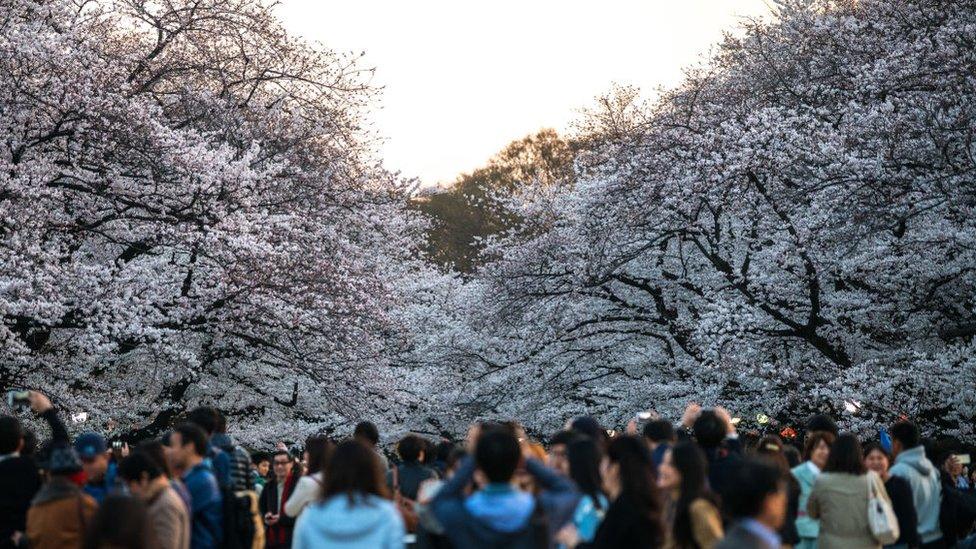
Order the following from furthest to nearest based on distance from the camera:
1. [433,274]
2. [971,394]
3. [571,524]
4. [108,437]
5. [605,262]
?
[433,274]
[605,262]
[108,437]
[971,394]
[571,524]

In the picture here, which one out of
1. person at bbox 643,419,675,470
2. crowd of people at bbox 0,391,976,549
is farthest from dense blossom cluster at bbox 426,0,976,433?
person at bbox 643,419,675,470

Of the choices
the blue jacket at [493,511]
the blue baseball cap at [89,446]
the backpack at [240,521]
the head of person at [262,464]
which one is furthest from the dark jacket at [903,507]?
the head of person at [262,464]

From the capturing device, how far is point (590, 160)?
36250mm

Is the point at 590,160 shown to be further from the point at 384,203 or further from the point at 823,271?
the point at 823,271

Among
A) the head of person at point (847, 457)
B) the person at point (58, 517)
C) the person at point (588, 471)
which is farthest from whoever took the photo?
the head of person at point (847, 457)

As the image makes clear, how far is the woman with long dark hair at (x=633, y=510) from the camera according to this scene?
607cm

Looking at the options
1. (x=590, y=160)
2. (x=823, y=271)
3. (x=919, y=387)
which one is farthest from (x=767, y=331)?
(x=590, y=160)

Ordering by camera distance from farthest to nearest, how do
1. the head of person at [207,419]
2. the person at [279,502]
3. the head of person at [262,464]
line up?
the head of person at [262,464] < the person at [279,502] < the head of person at [207,419]

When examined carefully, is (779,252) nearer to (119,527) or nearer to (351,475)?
(351,475)

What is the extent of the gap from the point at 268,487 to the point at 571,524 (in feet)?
23.5

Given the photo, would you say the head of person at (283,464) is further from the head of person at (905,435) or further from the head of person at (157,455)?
the head of person at (905,435)

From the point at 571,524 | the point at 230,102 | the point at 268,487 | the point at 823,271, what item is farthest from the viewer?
Answer: the point at 230,102

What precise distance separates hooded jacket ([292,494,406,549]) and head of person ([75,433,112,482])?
305 cm

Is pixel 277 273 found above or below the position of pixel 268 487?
above
